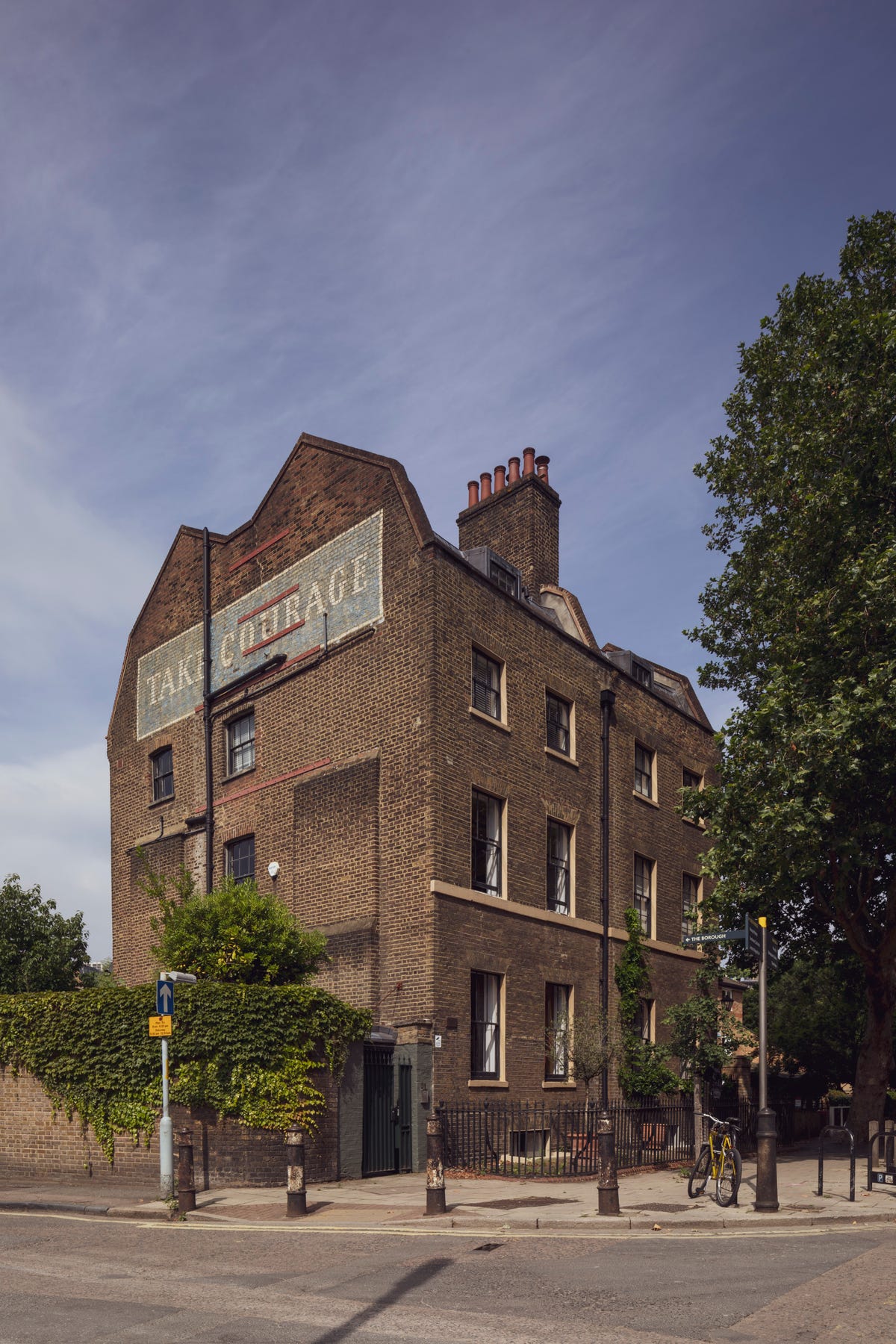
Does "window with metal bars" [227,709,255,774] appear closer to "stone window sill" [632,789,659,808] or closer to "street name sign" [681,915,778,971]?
"stone window sill" [632,789,659,808]

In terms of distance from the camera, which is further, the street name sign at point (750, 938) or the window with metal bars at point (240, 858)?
the window with metal bars at point (240, 858)

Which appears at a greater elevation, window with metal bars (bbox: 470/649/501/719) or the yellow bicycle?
window with metal bars (bbox: 470/649/501/719)

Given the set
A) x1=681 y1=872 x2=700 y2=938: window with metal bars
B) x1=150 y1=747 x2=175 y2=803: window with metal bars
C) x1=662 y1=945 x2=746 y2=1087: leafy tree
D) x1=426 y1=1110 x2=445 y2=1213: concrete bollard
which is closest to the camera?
x1=426 y1=1110 x2=445 y2=1213: concrete bollard

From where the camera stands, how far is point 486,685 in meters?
23.8

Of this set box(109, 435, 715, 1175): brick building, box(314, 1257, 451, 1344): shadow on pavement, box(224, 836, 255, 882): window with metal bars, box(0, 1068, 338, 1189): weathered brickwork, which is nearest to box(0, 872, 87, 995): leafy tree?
box(109, 435, 715, 1175): brick building

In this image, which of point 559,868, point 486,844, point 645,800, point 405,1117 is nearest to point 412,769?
point 486,844

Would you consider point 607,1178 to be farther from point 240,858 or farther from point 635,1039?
point 240,858

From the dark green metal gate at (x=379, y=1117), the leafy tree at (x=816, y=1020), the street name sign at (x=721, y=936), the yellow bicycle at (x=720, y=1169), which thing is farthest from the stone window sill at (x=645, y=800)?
the yellow bicycle at (x=720, y=1169)

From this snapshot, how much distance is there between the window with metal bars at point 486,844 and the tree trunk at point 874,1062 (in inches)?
283

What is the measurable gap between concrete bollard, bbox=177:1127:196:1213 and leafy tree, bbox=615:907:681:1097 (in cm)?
1275

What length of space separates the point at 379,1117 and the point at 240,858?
854cm

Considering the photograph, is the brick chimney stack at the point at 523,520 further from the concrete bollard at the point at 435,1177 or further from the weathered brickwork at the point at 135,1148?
the concrete bollard at the point at 435,1177

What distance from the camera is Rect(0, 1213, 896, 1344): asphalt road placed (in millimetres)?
7891

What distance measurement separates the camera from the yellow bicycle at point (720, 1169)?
1472 centimetres
